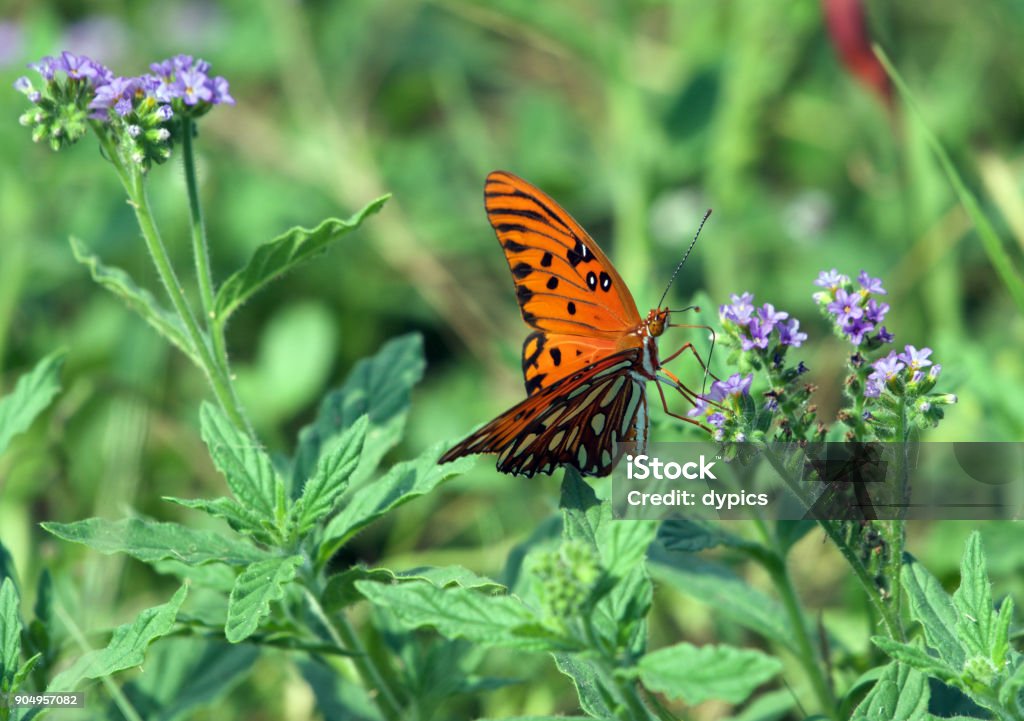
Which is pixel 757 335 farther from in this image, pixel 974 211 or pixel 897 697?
pixel 974 211

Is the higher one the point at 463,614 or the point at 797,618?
the point at 797,618

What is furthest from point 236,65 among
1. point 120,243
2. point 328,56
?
point 120,243

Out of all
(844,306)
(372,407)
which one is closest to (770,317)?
(844,306)

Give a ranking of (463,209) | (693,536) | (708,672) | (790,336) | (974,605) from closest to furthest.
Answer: (708,672), (974,605), (790,336), (693,536), (463,209)

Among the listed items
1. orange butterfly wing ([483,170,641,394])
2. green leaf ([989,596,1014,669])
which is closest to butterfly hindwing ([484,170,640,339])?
orange butterfly wing ([483,170,641,394])

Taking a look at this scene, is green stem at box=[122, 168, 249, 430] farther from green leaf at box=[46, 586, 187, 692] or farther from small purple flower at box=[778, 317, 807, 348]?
small purple flower at box=[778, 317, 807, 348]

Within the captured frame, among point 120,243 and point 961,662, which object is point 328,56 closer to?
point 120,243

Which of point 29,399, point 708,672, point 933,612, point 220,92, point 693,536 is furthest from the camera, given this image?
point 29,399
